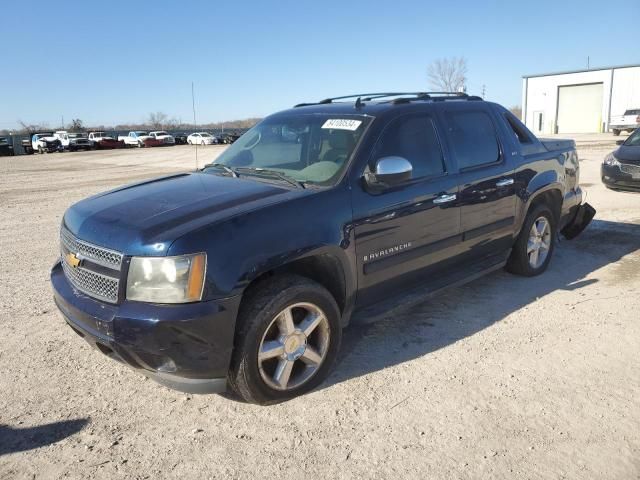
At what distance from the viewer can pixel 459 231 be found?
14.2ft

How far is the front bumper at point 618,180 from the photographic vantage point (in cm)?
966

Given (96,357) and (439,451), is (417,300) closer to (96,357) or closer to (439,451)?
(439,451)

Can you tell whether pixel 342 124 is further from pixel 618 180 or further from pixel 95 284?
pixel 618 180

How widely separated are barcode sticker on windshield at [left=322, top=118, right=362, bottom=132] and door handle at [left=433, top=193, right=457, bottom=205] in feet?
2.79

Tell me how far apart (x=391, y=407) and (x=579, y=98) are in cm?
5002

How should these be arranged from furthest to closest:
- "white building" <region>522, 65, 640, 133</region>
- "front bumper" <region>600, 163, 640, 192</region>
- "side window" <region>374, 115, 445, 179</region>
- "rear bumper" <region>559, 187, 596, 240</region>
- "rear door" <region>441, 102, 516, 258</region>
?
"white building" <region>522, 65, 640, 133</region> < "front bumper" <region>600, 163, 640, 192</region> < "rear bumper" <region>559, 187, 596, 240</region> < "rear door" <region>441, 102, 516, 258</region> < "side window" <region>374, 115, 445, 179</region>

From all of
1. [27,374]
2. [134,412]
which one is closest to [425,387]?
[134,412]

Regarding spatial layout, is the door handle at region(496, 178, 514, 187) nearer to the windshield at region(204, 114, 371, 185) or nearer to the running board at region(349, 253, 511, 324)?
the running board at region(349, 253, 511, 324)

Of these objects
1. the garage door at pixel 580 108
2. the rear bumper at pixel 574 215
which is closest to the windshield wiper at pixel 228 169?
the rear bumper at pixel 574 215

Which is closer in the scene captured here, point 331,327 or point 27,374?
point 331,327

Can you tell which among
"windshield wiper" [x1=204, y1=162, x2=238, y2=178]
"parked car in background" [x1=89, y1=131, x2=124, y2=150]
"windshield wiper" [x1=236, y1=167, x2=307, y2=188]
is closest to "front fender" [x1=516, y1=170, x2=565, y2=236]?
"windshield wiper" [x1=236, y1=167, x2=307, y2=188]

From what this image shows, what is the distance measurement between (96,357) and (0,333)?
1045 mm

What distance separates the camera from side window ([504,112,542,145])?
5.21m

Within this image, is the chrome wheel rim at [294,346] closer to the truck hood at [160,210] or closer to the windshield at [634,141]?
the truck hood at [160,210]
